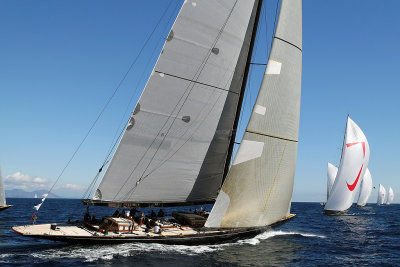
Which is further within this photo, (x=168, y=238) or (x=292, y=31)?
(x=292, y=31)

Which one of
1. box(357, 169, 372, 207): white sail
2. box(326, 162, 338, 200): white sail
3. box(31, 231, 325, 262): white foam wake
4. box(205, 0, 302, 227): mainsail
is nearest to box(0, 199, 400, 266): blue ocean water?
box(31, 231, 325, 262): white foam wake

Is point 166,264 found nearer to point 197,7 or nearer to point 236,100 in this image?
point 236,100

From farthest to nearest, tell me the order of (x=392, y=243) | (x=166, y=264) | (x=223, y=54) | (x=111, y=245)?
(x=392, y=243) < (x=223, y=54) < (x=111, y=245) < (x=166, y=264)

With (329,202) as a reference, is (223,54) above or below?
above

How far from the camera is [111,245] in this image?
16922mm

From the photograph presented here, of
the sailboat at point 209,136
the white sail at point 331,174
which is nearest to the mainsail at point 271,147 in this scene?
the sailboat at point 209,136

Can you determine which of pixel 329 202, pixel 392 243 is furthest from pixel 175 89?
pixel 329 202

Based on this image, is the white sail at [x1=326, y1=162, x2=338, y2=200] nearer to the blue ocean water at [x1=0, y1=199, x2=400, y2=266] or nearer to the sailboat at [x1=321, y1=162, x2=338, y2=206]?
the sailboat at [x1=321, y1=162, x2=338, y2=206]

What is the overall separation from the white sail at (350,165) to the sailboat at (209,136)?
31.3m

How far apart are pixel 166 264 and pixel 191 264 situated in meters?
1.17

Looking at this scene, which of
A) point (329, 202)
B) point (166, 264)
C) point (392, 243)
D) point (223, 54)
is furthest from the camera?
point (329, 202)

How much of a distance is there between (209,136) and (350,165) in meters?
34.5

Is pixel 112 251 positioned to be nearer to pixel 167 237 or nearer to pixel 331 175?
pixel 167 237

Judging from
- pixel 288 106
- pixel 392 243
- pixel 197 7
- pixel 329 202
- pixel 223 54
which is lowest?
pixel 392 243
